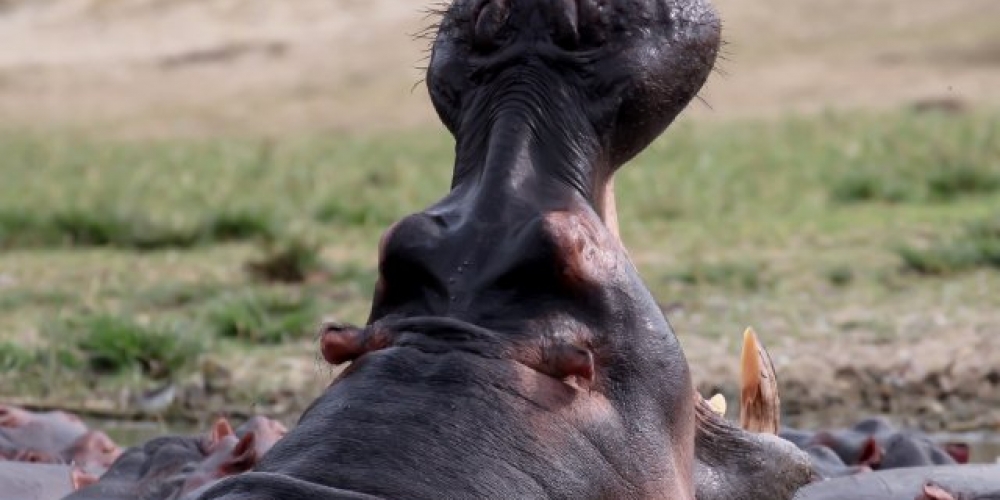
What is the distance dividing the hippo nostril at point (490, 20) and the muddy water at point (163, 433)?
290 cm

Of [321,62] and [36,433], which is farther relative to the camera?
[321,62]

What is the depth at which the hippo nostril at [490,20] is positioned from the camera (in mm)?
3000

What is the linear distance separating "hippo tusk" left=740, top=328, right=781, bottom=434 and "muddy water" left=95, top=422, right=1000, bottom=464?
2.19 metres

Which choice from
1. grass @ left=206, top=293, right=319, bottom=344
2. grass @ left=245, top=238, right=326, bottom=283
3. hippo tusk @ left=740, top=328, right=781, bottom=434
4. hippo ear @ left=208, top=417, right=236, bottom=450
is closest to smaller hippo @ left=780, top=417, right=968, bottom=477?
hippo tusk @ left=740, top=328, right=781, bottom=434

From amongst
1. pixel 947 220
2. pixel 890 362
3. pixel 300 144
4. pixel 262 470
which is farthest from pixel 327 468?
pixel 300 144

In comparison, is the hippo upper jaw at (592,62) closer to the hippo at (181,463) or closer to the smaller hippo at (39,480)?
the hippo at (181,463)

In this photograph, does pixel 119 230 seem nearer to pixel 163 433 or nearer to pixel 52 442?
pixel 163 433

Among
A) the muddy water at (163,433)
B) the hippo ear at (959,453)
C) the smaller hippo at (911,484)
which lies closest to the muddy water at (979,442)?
the muddy water at (163,433)

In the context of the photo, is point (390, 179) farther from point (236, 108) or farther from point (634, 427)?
point (236, 108)

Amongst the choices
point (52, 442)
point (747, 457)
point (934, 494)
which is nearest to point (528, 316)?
point (747, 457)

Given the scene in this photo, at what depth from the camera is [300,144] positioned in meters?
17.3

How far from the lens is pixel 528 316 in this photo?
276 cm

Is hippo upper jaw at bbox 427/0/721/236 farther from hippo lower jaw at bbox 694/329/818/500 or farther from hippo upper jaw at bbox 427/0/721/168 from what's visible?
hippo lower jaw at bbox 694/329/818/500

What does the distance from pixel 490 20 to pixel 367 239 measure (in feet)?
24.1
